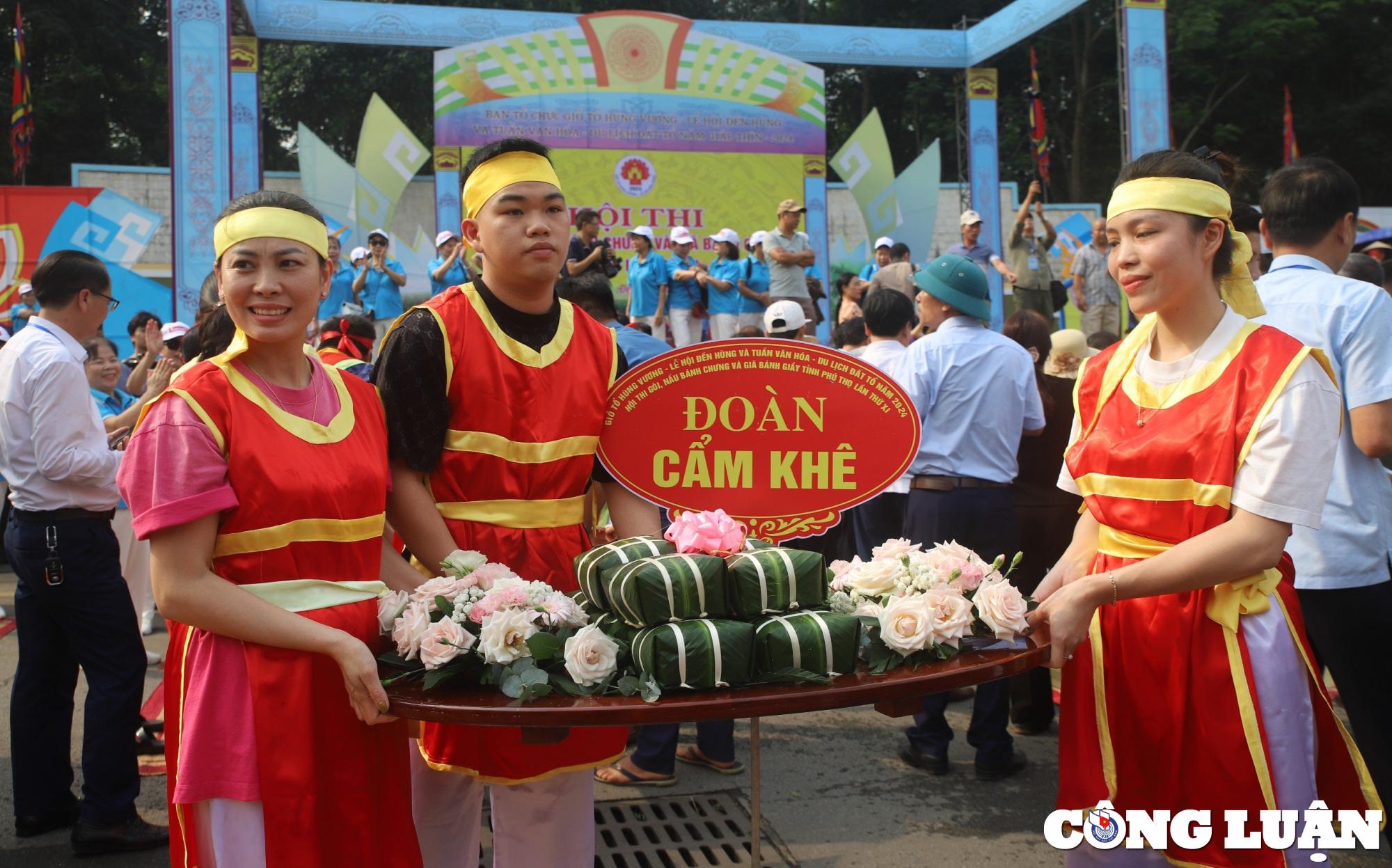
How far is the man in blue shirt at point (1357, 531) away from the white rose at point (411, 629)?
2.40 metres

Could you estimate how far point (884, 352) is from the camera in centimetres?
541

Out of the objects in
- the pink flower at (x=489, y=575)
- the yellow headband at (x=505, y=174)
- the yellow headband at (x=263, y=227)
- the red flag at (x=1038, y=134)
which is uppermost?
the red flag at (x=1038, y=134)

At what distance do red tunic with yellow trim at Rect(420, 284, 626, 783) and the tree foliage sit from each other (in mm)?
23803

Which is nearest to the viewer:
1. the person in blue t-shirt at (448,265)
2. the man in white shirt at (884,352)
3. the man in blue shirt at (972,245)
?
the man in white shirt at (884,352)

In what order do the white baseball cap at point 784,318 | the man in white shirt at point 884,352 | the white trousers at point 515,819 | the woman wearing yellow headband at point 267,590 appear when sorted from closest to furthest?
the woman wearing yellow headband at point 267,590 → the white trousers at point 515,819 → the man in white shirt at point 884,352 → the white baseball cap at point 784,318

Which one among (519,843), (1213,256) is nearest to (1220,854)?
(1213,256)

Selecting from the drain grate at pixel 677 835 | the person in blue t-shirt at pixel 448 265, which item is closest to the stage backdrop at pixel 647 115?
the person in blue t-shirt at pixel 448 265

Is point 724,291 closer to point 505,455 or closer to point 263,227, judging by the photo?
point 505,455

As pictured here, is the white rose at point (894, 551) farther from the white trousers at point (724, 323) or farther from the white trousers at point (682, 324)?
the white trousers at point (682, 324)

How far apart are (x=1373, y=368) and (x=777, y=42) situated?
13472 millimetres

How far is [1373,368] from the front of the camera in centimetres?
299

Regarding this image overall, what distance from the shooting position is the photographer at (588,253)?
9.18m

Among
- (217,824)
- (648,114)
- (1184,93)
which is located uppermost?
(1184,93)

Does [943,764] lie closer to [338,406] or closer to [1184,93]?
A: [338,406]
